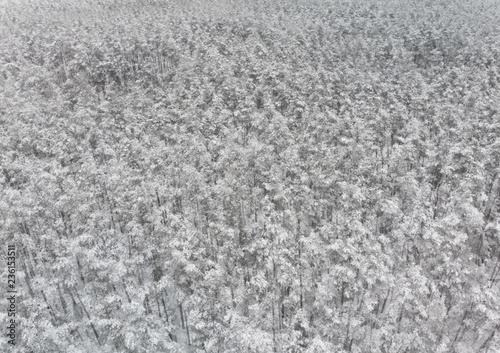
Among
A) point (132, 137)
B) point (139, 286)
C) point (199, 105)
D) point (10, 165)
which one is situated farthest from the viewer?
point (199, 105)

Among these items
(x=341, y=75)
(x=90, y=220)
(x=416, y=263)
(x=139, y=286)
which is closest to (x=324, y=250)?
(x=416, y=263)

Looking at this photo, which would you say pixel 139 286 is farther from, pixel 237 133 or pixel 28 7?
pixel 28 7

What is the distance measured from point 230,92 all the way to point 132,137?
11.6 meters

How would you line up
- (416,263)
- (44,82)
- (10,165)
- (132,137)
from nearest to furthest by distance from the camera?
1. (416,263)
2. (10,165)
3. (132,137)
4. (44,82)

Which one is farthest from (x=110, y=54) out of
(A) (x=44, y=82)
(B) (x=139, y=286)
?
(B) (x=139, y=286)

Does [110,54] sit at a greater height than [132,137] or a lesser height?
greater

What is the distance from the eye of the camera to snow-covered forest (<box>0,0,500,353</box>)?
2464 cm

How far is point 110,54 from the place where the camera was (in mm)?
49438

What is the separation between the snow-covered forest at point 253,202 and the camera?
24.6 metres

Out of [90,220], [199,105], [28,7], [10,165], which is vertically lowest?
[90,220]

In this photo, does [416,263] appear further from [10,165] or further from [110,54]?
[110,54]

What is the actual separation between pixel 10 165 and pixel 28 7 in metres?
63.0

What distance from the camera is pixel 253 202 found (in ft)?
101

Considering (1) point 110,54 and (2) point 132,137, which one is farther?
(1) point 110,54
